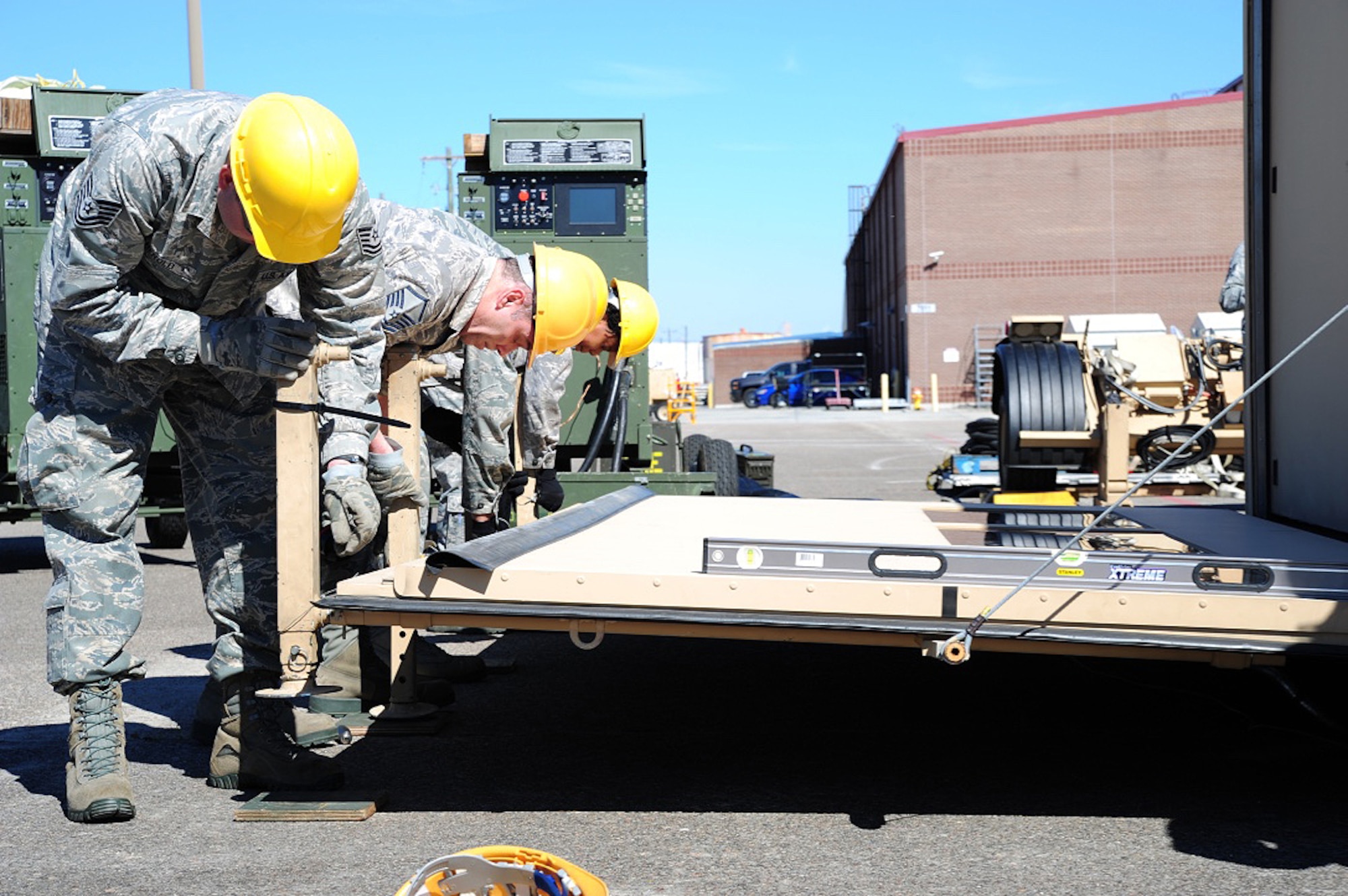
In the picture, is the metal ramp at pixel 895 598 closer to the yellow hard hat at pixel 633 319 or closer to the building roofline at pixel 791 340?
the yellow hard hat at pixel 633 319

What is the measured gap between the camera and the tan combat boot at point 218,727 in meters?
4.77

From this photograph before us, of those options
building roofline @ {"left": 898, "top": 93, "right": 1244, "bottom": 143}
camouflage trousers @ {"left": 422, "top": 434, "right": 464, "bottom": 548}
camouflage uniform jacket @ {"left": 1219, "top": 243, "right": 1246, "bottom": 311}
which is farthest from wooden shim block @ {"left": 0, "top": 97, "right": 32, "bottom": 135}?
building roofline @ {"left": 898, "top": 93, "right": 1244, "bottom": 143}

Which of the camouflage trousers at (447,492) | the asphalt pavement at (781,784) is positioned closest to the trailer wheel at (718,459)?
the camouflage trousers at (447,492)

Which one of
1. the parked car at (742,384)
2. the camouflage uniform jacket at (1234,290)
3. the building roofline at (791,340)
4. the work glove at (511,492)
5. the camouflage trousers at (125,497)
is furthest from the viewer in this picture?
the building roofline at (791,340)

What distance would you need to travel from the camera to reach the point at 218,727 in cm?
479

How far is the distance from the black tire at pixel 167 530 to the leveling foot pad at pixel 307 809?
25.0ft

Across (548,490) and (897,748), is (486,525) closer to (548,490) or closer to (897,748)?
(548,490)

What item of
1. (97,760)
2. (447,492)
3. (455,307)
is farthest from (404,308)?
(447,492)

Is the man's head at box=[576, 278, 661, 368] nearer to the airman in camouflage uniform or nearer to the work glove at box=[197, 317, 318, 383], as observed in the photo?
the airman in camouflage uniform

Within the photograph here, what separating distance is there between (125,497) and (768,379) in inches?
1992

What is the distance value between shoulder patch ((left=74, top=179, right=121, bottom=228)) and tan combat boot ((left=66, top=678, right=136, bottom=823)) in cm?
126

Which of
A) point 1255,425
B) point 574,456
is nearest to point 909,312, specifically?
point 574,456

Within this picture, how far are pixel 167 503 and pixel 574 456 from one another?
304 centimetres

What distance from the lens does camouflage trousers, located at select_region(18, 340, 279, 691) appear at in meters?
3.95
